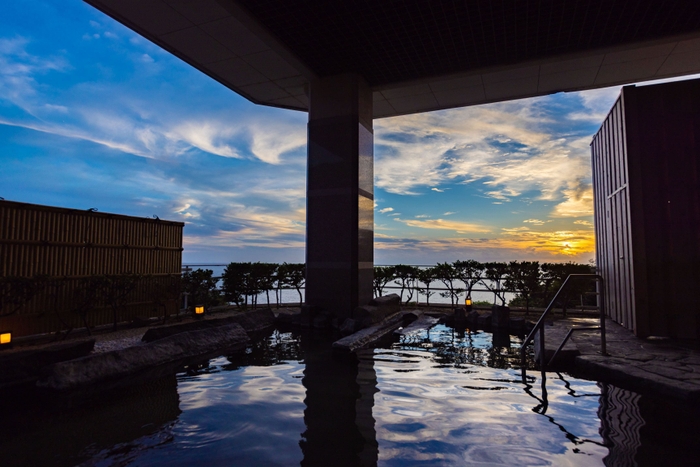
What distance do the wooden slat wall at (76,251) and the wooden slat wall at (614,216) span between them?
10.3 meters

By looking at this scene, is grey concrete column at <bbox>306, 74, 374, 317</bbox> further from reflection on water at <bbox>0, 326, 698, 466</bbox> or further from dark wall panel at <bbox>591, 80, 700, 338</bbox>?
dark wall panel at <bbox>591, 80, 700, 338</bbox>

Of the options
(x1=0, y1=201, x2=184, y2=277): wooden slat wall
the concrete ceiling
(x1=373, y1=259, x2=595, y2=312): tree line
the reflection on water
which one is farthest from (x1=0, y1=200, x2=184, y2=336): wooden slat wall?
(x1=373, y1=259, x2=595, y2=312): tree line

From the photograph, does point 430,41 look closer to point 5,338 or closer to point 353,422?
point 353,422

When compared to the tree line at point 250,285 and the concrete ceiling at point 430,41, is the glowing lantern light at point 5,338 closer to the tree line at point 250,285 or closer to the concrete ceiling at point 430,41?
the tree line at point 250,285

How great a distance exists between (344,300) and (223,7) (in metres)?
6.45

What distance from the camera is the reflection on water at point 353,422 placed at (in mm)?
2707

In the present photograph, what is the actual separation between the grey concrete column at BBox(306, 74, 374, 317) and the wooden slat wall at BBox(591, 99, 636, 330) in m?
5.31

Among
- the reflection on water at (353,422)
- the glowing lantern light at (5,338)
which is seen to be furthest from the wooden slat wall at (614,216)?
the glowing lantern light at (5,338)

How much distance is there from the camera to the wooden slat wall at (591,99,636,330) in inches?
270

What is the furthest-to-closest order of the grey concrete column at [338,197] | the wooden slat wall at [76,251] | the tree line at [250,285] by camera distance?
the grey concrete column at [338,197] < the tree line at [250,285] < the wooden slat wall at [76,251]

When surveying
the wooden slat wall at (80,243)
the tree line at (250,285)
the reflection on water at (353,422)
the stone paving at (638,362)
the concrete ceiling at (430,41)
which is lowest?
the reflection on water at (353,422)

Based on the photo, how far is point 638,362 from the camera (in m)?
4.73

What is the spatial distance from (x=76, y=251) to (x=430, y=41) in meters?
8.58

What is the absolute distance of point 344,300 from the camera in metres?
8.73
